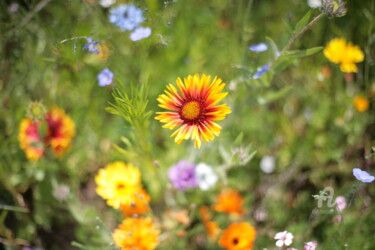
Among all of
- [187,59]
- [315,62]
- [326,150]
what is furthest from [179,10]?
[326,150]

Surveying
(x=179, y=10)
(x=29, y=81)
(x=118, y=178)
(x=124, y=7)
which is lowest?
(x=118, y=178)

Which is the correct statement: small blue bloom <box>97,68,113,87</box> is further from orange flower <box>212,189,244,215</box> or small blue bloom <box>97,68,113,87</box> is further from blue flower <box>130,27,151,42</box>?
orange flower <box>212,189,244,215</box>

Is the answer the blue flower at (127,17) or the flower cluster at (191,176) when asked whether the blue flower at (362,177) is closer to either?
the flower cluster at (191,176)

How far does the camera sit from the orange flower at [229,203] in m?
1.76

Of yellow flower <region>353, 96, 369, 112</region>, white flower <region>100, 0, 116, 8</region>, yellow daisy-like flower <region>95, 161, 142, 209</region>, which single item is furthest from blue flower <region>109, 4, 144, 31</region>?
yellow flower <region>353, 96, 369, 112</region>

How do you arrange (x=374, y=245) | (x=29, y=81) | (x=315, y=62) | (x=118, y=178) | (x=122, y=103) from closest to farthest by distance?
1. (x=122, y=103)
2. (x=374, y=245)
3. (x=118, y=178)
4. (x=29, y=81)
5. (x=315, y=62)

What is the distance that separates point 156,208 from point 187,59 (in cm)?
95

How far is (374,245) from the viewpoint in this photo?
4.95 feet

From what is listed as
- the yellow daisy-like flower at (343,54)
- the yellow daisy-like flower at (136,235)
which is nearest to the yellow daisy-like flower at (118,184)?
the yellow daisy-like flower at (136,235)

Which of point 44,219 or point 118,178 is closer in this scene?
point 118,178

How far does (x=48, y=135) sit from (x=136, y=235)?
2.61ft

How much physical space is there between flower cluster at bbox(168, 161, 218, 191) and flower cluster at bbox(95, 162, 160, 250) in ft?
0.61

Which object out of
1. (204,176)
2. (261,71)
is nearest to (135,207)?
(204,176)

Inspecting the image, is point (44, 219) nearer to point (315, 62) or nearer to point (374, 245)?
point (374, 245)
